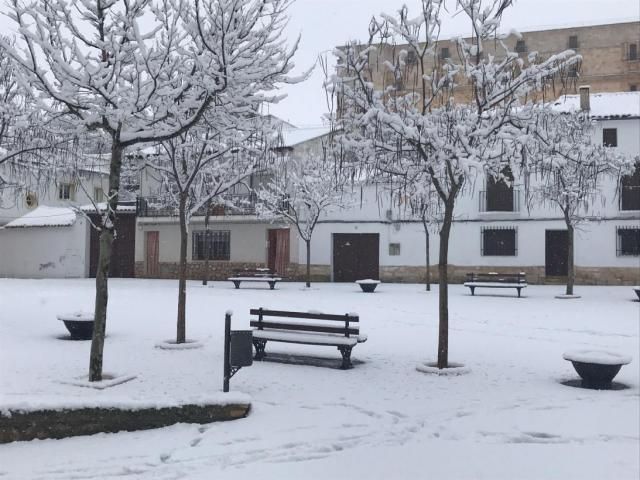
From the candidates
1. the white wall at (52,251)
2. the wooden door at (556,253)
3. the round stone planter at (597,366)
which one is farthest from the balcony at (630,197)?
the white wall at (52,251)

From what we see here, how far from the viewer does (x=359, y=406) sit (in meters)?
6.45

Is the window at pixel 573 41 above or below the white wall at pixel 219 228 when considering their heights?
above

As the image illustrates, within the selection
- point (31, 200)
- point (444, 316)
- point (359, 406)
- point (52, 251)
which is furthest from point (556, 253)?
point (31, 200)

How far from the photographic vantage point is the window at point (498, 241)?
25.2 metres

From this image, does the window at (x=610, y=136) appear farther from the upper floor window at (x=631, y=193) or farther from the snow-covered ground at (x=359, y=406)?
the snow-covered ground at (x=359, y=406)

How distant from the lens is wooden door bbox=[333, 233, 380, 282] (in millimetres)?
26797

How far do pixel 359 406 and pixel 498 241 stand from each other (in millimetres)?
20463

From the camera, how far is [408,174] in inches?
347

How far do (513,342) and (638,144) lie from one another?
17577 mm

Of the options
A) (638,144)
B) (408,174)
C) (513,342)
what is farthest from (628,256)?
(408,174)

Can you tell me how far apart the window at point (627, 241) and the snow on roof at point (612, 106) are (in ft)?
15.7

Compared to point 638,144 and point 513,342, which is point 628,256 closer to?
point 638,144

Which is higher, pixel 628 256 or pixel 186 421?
pixel 628 256

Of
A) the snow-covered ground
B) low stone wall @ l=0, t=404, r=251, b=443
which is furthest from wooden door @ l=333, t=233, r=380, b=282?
low stone wall @ l=0, t=404, r=251, b=443
